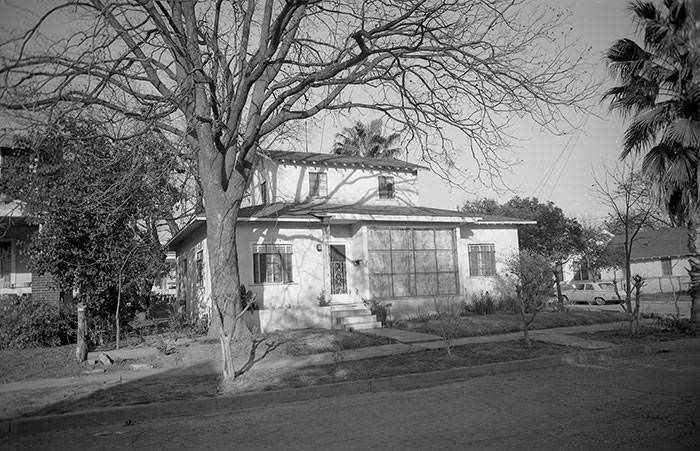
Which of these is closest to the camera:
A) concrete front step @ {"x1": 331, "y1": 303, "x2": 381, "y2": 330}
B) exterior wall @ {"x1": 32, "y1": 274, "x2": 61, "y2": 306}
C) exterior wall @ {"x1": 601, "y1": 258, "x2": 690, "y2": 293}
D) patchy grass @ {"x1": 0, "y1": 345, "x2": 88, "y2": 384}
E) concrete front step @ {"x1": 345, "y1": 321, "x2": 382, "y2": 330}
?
patchy grass @ {"x1": 0, "y1": 345, "x2": 88, "y2": 384}

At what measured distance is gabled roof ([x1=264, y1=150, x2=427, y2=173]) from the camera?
70.4 ft

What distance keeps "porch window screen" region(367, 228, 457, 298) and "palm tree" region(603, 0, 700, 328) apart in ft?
22.6

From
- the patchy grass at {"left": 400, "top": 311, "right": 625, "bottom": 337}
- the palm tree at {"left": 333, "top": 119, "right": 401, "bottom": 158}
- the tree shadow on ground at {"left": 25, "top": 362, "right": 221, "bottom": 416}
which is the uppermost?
the palm tree at {"left": 333, "top": 119, "right": 401, "bottom": 158}

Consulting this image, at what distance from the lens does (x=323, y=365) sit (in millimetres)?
10680

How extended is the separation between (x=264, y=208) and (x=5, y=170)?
9001 mm

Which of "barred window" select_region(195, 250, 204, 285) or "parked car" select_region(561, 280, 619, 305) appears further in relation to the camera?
"parked car" select_region(561, 280, 619, 305)

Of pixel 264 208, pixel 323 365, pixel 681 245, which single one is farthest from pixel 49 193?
pixel 681 245

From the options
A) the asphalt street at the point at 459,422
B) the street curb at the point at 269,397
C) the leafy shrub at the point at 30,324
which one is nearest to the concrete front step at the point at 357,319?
the street curb at the point at 269,397

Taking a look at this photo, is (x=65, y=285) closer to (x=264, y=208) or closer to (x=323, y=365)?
(x=264, y=208)

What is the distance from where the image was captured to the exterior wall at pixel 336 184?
2136 cm

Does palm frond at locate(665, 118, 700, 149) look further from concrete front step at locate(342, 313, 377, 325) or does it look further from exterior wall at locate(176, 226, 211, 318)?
exterior wall at locate(176, 226, 211, 318)

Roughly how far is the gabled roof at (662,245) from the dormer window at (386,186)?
85.5 ft

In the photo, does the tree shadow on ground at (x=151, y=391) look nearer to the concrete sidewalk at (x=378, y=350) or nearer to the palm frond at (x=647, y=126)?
the concrete sidewalk at (x=378, y=350)

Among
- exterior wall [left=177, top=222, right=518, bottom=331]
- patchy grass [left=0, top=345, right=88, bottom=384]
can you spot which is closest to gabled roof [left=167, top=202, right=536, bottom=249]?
exterior wall [left=177, top=222, right=518, bottom=331]
